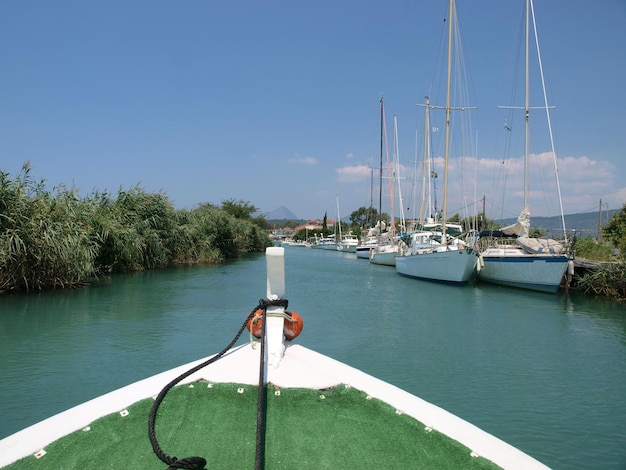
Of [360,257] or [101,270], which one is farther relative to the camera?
[360,257]

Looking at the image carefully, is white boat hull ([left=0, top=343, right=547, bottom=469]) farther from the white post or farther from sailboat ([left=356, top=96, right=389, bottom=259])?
sailboat ([left=356, top=96, right=389, bottom=259])

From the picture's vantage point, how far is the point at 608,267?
17.9 m

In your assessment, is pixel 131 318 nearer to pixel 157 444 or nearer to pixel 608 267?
pixel 157 444

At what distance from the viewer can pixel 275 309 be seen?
11.9 feet

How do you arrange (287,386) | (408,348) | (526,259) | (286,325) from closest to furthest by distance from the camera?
(287,386) → (286,325) → (408,348) → (526,259)

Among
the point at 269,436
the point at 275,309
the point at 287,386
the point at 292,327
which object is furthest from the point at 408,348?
the point at 269,436

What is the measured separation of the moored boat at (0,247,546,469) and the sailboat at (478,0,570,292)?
17947 mm

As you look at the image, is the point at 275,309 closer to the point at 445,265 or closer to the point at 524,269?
the point at 524,269

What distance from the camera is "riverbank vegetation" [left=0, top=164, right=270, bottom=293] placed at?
1478 centimetres

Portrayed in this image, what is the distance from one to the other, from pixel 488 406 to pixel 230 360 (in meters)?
4.70

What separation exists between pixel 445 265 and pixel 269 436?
20.8m

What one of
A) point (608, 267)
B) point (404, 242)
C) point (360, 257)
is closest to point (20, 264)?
point (608, 267)

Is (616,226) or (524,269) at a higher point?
(616,226)

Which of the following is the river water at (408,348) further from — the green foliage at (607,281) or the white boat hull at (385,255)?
the white boat hull at (385,255)
